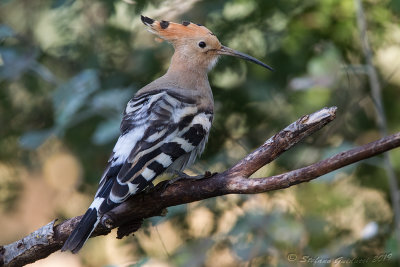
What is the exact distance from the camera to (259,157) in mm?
1859

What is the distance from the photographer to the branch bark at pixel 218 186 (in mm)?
1632

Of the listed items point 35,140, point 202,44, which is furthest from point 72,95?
point 202,44

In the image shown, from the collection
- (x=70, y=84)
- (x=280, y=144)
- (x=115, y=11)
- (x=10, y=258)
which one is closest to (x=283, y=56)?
(x=115, y=11)

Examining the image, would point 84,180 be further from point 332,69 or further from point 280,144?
point 280,144

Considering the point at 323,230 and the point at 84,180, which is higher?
the point at 84,180

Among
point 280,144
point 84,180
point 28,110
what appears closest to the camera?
point 280,144

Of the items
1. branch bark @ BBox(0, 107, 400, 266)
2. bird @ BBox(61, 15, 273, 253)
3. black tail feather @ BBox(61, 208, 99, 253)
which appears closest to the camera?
branch bark @ BBox(0, 107, 400, 266)

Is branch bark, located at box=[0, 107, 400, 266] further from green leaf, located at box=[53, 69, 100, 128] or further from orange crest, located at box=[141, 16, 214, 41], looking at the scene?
orange crest, located at box=[141, 16, 214, 41]

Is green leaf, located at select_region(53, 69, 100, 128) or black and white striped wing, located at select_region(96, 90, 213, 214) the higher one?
green leaf, located at select_region(53, 69, 100, 128)

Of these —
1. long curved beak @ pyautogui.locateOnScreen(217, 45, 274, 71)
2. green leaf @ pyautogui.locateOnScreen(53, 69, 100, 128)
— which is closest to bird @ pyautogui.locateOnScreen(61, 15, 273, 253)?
long curved beak @ pyautogui.locateOnScreen(217, 45, 274, 71)

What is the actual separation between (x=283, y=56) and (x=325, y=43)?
0.20 metres

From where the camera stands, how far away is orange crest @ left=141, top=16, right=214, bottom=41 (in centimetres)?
279

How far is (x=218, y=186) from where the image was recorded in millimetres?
1875

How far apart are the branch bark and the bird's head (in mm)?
878
